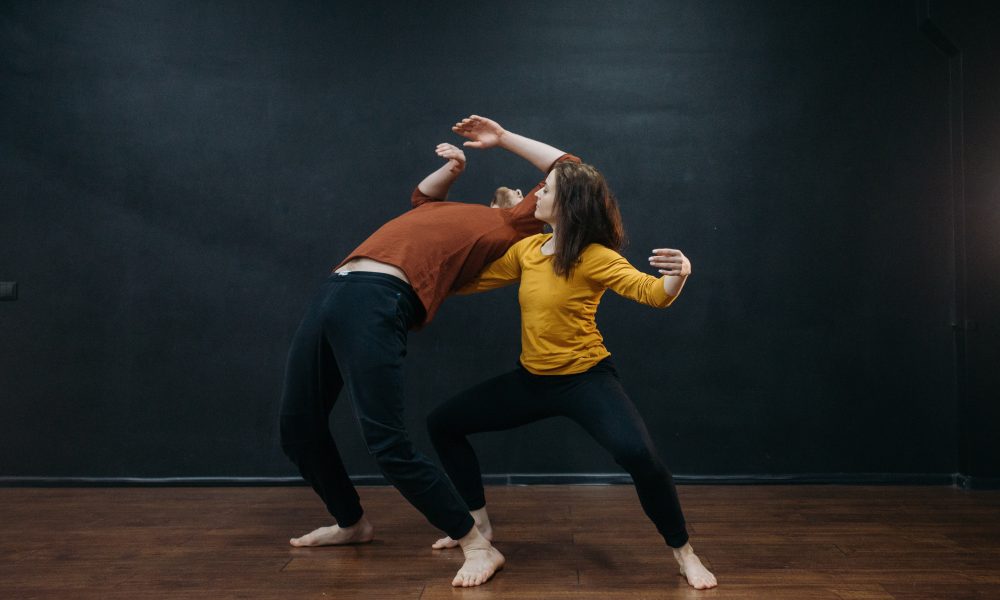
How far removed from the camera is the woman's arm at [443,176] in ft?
7.84

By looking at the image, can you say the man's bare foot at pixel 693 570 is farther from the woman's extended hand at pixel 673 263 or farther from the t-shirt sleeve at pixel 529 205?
the t-shirt sleeve at pixel 529 205

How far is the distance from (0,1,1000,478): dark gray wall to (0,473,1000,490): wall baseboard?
40 millimetres

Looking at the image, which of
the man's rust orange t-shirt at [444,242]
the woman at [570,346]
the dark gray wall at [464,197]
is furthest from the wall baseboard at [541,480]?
the man's rust orange t-shirt at [444,242]

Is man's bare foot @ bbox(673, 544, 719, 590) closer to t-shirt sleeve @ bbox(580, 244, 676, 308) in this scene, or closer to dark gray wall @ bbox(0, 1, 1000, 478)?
t-shirt sleeve @ bbox(580, 244, 676, 308)

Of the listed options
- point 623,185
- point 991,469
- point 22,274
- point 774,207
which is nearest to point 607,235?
point 623,185

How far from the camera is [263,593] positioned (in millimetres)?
1981

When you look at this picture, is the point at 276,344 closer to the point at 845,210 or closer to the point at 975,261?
the point at 845,210

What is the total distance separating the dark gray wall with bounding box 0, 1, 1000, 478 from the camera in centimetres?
336

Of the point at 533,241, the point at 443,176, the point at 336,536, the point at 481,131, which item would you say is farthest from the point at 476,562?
the point at 481,131

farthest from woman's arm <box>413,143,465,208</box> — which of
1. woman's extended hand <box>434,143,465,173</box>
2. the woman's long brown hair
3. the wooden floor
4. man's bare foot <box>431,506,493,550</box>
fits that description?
the wooden floor

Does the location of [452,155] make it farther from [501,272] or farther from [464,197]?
[464,197]

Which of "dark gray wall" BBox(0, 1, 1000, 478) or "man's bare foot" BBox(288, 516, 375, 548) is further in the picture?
"dark gray wall" BBox(0, 1, 1000, 478)

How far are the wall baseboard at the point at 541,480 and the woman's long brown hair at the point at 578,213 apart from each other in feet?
4.74

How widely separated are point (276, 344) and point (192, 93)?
121cm
